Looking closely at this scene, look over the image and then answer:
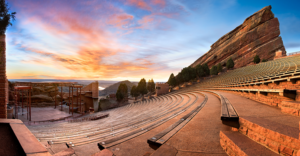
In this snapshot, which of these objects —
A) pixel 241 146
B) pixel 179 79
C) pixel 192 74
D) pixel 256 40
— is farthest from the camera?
pixel 256 40

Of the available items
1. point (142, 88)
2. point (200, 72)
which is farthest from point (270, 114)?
point (200, 72)

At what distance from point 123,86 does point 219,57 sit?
46.7m

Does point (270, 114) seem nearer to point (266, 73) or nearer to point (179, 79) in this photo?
point (266, 73)

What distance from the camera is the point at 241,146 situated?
6.71ft

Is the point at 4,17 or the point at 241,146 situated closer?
the point at 241,146

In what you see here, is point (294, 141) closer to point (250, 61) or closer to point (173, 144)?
point (173, 144)

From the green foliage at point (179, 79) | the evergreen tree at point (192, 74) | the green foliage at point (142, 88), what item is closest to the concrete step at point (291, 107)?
the green foliage at point (142, 88)

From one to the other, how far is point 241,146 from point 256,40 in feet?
217

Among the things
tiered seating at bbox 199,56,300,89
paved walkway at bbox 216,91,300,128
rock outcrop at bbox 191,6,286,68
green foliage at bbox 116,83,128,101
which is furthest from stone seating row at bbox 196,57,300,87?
A: rock outcrop at bbox 191,6,286,68

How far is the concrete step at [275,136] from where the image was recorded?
175 centimetres

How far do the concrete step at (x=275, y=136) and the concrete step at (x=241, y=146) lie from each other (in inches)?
3.9

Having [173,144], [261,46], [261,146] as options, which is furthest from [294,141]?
[261,46]

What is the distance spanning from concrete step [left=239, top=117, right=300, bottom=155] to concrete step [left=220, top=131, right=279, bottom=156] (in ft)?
0.33

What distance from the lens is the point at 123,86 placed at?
1602 inches
